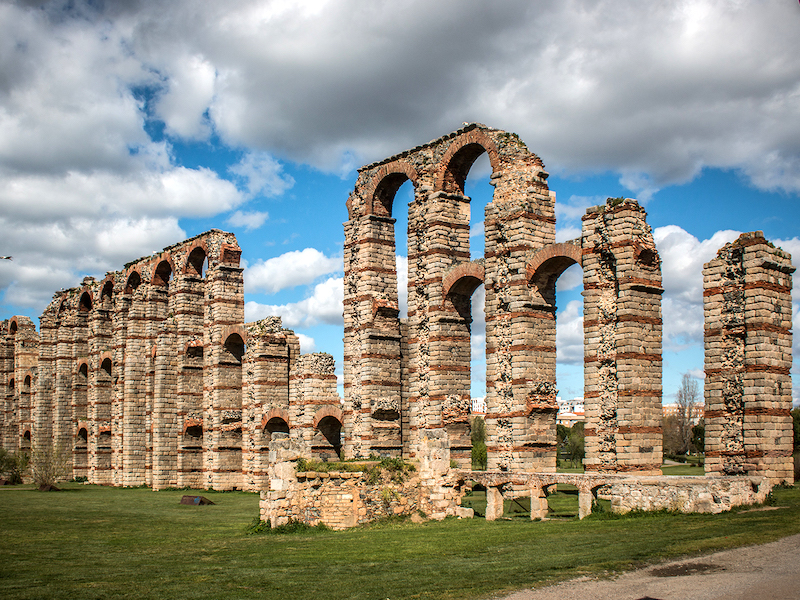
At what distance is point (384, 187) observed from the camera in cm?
2733

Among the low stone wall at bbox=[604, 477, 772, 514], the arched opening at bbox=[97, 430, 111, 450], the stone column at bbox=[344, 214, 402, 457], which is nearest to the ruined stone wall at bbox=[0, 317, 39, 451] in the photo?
the arched opening at bbox=[97, 430, 111, 450]

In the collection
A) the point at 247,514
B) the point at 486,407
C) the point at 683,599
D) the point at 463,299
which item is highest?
the point at 463,299

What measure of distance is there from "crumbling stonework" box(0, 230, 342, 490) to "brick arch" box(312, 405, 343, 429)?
0.28 feet

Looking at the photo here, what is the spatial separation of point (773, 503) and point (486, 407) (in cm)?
841

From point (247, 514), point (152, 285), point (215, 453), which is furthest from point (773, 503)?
point (152, 285)

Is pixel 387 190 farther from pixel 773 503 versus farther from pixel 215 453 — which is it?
pixel 773 503

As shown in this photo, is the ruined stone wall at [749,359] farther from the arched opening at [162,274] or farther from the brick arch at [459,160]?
the arched opening at [162,274]

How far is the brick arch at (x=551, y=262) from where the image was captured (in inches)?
778

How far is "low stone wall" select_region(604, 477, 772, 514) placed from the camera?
13852mm

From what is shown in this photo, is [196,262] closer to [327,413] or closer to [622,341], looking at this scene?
[327,413]

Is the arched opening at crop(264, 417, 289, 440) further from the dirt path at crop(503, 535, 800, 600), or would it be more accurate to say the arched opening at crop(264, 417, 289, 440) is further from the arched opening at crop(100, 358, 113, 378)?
the dirt path at crop(503, 535, 800, 600)

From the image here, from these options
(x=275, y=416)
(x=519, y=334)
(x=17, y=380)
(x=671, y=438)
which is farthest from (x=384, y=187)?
(x=671, y=438)

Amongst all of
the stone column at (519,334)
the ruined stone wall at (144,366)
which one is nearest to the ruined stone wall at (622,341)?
the stone column at (519,334)

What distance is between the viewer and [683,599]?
837 cm
